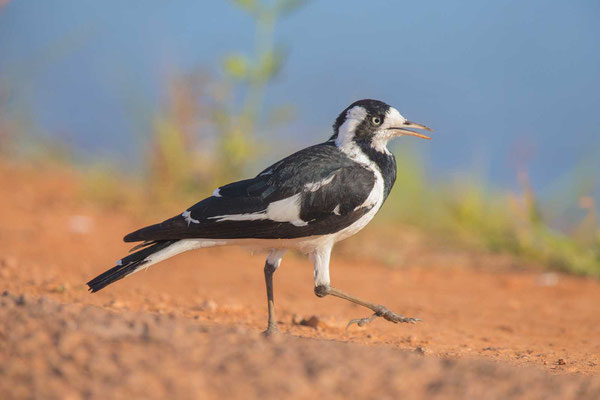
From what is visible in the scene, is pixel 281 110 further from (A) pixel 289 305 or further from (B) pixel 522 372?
(B) pixel 522 372

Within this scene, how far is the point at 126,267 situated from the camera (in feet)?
14.5

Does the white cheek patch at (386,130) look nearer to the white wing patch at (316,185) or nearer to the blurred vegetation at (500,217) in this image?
the white wing patch at (316,185)

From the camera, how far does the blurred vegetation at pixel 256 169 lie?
7.80 meters

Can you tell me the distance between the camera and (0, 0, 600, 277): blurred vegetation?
7805 mm

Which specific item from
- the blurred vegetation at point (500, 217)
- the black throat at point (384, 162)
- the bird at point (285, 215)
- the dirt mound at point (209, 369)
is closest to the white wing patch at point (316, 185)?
the bird at point (285, 215)

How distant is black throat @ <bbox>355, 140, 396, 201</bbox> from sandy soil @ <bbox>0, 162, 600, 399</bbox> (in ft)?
3.24

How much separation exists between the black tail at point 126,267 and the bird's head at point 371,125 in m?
1.36

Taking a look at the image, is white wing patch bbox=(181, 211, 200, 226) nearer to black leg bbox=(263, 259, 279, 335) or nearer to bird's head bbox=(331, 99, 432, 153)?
black leg bbox=(263, 259, 279, 335)

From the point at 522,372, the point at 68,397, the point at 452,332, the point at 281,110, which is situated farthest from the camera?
the point at 281,110

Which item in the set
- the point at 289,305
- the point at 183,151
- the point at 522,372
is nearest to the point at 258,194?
the point at 289,305

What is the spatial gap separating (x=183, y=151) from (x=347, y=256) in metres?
2.44

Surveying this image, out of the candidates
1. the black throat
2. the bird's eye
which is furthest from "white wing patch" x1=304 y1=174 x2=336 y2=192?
the bird's eye

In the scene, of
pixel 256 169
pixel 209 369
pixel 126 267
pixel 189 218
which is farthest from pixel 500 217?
pixel 209 369

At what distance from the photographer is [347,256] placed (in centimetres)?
852
